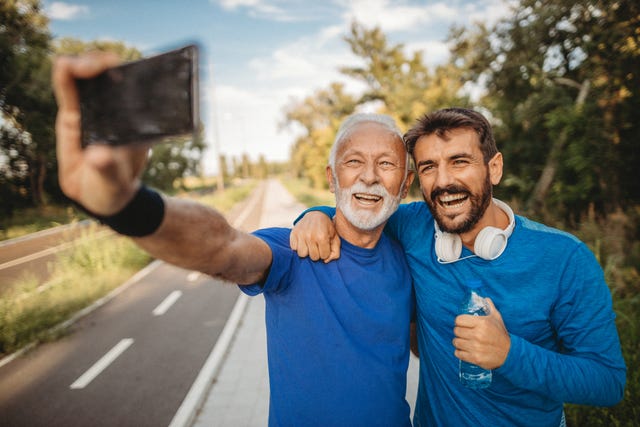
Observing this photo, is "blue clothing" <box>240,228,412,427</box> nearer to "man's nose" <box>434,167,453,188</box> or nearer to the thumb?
the thumb

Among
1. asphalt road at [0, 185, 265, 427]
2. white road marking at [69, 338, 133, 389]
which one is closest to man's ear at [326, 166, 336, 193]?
asphalt road at [0, 185, 265, 427]

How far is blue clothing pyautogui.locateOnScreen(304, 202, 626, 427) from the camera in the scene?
123 centimetres

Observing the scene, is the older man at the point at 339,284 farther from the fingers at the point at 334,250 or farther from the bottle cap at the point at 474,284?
the bottle cap at the point at 474,284

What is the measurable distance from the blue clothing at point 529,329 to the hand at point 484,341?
47 millimetres

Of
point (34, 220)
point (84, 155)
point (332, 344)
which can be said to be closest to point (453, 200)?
point (332, 344)

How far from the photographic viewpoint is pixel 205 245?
1039 mm

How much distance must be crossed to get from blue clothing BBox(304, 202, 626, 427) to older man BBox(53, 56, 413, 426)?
0.63 feet

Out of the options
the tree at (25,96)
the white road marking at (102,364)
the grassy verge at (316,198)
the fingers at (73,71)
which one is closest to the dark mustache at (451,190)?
the fingers at (73,71)

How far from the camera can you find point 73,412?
393 cm

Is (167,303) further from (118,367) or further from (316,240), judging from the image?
(316,240)

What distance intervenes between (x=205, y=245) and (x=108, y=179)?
421mm

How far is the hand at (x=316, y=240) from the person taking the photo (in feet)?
5.09

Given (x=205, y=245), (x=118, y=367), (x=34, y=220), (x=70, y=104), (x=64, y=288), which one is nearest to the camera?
(x=70, y=104)

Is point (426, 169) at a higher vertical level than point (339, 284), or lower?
higher
